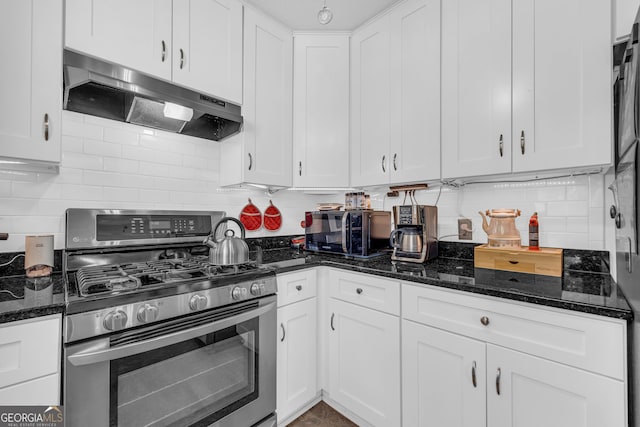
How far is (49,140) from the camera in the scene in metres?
1.20

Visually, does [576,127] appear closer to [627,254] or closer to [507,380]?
[627,254]

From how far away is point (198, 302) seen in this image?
47.9 inches

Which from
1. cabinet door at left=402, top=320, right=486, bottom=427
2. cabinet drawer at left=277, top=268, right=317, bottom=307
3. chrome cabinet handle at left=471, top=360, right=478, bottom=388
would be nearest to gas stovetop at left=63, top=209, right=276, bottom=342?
cabinet drawer at left=277, top=268, right=317, bottom=307

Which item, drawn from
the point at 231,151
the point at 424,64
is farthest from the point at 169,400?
the point at 424,64

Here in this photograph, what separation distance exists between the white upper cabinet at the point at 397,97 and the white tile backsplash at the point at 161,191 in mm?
353

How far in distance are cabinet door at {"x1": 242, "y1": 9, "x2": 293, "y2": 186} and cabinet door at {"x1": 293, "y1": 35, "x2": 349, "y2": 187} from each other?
7 centimetres

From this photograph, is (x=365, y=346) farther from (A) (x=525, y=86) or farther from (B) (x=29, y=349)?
(A) (x=525, y=86)

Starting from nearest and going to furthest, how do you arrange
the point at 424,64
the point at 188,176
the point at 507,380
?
the point at 507,380 → the point at 424,64 → the point at 188,176

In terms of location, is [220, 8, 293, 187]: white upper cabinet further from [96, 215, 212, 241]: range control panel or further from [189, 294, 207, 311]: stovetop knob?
[189, 294, 207, 311]: stovetop knob

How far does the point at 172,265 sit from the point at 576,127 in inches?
80.3

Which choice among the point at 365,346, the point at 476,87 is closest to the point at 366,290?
the point at 365,346

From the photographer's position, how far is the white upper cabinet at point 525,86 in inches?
48.7

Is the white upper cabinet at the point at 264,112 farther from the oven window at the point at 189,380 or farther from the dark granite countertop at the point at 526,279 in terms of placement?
the oven window at the point at 189,380

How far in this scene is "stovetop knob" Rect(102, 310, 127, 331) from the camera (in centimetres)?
100
